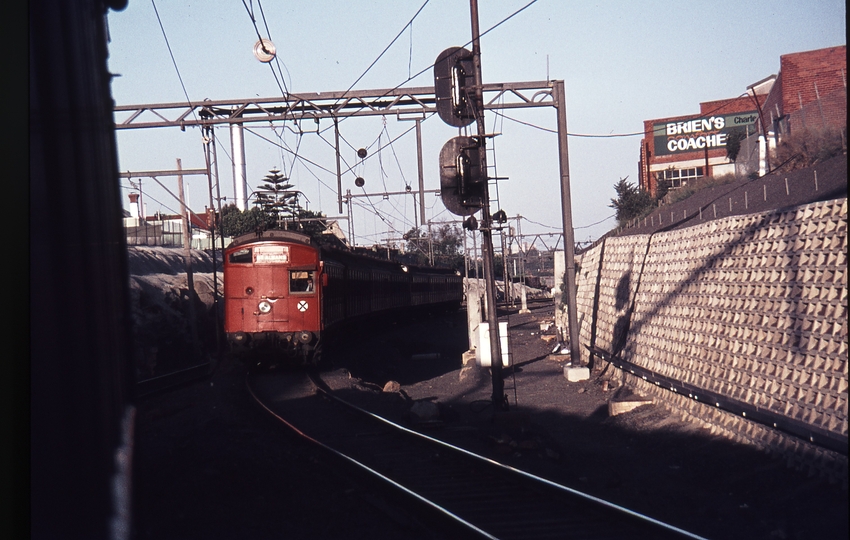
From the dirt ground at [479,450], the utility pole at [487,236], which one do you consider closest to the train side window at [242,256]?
the dirt ground at [479,450]

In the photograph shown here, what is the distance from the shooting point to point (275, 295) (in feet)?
53.1

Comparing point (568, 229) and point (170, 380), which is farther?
point (170, 380)

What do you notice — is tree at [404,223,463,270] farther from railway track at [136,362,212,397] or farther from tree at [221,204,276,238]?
Result: railway track at [136,362,212,397]

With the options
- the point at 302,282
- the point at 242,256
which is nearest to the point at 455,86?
the point at 302,282

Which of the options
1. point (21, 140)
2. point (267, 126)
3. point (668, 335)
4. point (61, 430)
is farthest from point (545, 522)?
point (267, 126)

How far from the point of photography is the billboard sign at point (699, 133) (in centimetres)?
3059

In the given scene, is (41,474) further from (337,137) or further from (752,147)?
(752,147)

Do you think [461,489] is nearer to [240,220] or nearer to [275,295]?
[275,295]

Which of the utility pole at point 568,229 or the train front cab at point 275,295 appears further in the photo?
the train front cab at point 275,295

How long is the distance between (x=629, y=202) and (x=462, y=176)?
28.6m

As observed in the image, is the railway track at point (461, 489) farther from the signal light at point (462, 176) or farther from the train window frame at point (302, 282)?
the train window frame at point (302, 282)

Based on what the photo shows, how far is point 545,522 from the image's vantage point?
624 cm

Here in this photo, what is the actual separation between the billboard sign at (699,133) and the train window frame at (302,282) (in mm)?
20284

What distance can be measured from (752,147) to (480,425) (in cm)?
1731
